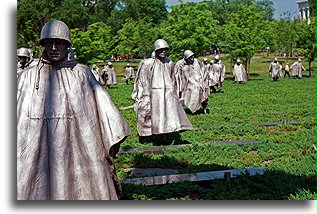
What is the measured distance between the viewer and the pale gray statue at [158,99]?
8883mm

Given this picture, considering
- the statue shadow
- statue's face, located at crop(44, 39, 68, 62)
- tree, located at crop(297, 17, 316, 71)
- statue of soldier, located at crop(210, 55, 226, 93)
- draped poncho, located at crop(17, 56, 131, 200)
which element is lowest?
the statue shadow

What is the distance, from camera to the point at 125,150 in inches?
337

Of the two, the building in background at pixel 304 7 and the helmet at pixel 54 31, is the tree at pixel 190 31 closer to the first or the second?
the building in background at pixel 304 7

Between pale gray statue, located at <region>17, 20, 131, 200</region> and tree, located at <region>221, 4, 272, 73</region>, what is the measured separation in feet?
119

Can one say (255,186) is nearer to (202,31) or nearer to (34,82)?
(34,82)

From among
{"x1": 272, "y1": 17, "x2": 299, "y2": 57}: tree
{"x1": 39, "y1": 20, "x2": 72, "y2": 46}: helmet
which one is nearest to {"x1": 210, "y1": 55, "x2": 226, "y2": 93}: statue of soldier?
{"x1": 39, "y1": 20, "x2": 72, "y2": 46}: helmet

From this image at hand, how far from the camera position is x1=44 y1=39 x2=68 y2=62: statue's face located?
4.27 m

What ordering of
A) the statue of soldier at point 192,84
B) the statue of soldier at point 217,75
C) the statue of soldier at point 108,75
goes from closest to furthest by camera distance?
the statue of soldier at point 192,84 < the statue of soldier at point 217,75 < the statue of soldier at point 108,75

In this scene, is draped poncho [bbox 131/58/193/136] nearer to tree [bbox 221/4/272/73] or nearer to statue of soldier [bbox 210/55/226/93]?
statue of soldier [bbox 210/55/226/93]

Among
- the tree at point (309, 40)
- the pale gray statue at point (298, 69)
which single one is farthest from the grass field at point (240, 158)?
the tree at point (309, 40)

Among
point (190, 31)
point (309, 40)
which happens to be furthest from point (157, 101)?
point (309, 40)

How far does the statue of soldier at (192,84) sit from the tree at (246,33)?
2647 cm

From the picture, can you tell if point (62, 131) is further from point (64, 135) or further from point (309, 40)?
point (309, 40)

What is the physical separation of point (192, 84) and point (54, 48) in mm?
9897
